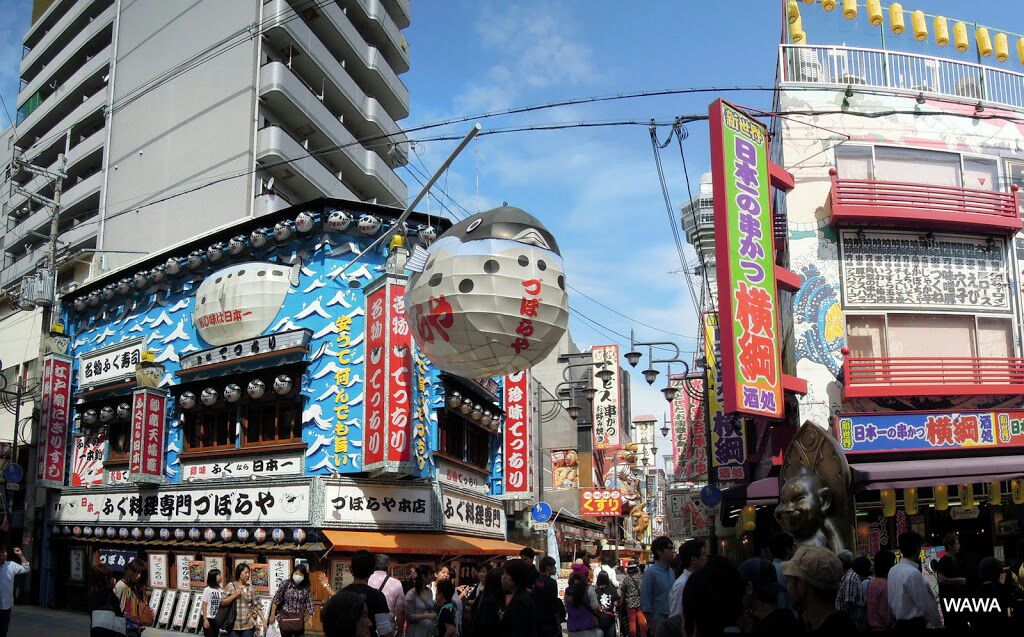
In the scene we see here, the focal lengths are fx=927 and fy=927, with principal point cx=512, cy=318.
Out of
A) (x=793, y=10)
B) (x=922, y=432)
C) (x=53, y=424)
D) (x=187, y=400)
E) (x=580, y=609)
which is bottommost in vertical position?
(x=580, y=609)

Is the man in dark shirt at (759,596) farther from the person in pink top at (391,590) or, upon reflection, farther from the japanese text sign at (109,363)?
the japanese text sign at (109,363)

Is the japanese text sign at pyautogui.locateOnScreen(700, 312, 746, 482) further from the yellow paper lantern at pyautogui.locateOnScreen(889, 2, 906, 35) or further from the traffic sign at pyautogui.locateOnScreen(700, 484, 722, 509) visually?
the yellow paper lantern at pyautogui.locateOnScreen(889, 2, 906, 35)

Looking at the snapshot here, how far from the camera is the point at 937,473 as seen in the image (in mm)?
15188

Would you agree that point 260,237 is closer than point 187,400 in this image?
Yes

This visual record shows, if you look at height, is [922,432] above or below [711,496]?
above

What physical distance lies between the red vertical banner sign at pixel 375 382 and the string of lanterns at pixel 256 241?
2.26 meters

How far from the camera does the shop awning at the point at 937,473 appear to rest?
1498cm

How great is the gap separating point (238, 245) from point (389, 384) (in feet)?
21.3

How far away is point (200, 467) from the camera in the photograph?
22.5m

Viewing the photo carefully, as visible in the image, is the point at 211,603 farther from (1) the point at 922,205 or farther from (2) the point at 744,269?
(1) the point at 922,205

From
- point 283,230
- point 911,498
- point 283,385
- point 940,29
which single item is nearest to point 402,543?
point 283,385

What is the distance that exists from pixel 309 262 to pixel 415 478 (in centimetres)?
571

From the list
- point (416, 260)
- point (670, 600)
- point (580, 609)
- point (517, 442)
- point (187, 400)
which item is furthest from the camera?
point (517, 442)

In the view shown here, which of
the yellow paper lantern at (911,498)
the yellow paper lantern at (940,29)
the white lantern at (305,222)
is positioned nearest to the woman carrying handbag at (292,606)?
the yellow paper lantern at (911,498)
